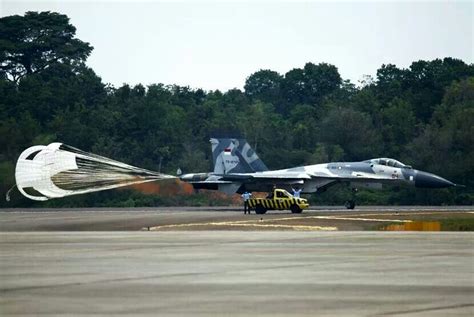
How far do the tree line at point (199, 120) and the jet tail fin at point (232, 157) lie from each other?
4.38 feet

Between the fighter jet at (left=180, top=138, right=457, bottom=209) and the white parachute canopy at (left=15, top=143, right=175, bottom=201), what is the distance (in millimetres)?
3911

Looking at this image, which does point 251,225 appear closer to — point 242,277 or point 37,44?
point 242,277

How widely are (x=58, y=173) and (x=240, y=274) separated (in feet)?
111

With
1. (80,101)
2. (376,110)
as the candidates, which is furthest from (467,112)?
(80,101)

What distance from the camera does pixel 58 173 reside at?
5312 cm

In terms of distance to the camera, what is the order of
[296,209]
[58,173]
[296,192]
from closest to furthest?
[58,173], [296,209], [296,192]

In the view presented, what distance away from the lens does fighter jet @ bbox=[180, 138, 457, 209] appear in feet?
199

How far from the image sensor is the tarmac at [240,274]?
15.7 metres

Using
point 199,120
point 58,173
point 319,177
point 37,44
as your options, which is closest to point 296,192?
point 319,177

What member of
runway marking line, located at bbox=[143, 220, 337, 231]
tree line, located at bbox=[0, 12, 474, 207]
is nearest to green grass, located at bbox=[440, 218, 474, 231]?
runway marking line, located at bbox=[143, 220, 337, 231]

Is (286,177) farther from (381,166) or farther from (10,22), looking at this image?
(10,22)

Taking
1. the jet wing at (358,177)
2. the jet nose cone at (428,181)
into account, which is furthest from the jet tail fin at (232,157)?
the jet nose cone at (428,181)

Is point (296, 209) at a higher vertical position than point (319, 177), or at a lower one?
lower

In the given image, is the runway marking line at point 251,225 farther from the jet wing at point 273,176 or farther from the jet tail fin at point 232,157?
the jet tail fin at point 232,157
